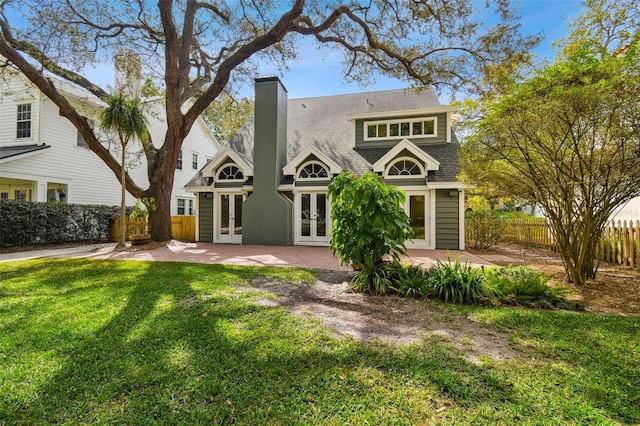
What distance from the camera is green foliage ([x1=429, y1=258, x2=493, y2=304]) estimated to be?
202 inches

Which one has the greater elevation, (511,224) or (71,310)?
(511,224)

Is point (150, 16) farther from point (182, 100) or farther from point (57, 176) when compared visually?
point (57, 176)

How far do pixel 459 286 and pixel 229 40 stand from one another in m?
15.3

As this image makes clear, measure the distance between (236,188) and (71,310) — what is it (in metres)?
10.0

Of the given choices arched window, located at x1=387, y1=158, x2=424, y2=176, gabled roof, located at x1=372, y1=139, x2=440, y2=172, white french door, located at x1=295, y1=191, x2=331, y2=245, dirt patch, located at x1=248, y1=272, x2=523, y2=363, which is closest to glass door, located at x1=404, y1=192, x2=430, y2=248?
arched window, located at x1=387, y1=158, x2=424, y2=176

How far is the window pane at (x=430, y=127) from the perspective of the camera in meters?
14.2

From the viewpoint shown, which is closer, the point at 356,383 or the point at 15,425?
the point at 15,425

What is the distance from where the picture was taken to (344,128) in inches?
654

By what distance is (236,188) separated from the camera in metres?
14.1

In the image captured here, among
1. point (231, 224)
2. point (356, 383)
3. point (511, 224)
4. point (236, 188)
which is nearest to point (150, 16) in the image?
point (236, 188)

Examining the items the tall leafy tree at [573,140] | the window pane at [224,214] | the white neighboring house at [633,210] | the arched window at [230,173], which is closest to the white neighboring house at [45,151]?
the arched window at [230,173]

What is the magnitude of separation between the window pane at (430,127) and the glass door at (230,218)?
9.73 meters

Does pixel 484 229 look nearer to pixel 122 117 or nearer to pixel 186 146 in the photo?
pixel 122 117

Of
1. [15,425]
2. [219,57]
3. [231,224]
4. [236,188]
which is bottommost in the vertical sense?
[15,425]
